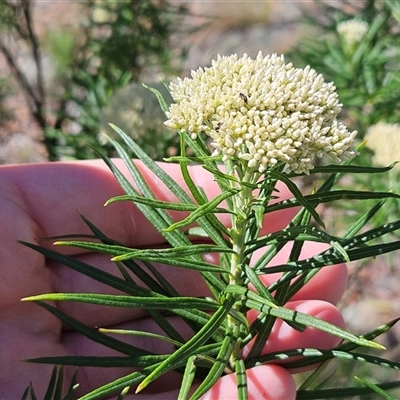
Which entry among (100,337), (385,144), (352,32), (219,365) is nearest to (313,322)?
(219,365)

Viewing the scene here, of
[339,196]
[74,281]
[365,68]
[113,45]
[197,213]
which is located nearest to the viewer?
[197,213]

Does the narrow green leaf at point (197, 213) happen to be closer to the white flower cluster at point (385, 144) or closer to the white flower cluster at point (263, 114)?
the white flower cluster at point (263, 114)

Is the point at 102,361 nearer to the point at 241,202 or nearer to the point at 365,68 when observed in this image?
the point at 241,202

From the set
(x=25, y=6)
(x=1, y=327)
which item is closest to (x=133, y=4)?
(x=25, y=6)

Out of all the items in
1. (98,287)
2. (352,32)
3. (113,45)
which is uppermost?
(113,45)

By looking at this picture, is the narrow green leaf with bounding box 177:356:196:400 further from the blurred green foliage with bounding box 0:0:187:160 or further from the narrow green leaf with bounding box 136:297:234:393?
the blurred green foliage with bounding box 0:0:187:160
